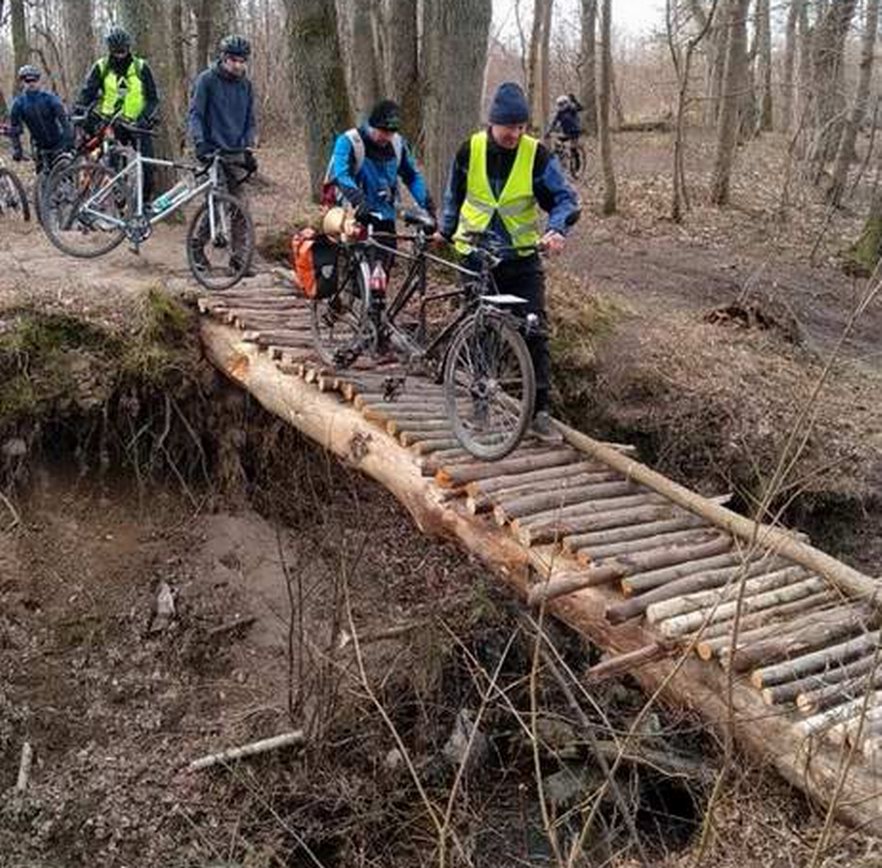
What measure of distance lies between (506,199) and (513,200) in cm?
4

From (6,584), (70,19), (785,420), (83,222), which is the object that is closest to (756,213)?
(785,420)

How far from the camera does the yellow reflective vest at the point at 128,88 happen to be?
9.52m

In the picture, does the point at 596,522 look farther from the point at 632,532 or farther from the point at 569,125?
the point at 569,125

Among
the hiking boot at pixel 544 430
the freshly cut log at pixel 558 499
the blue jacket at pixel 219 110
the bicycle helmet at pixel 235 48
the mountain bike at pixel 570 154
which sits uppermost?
the bicycle helmet at pixel 235 48

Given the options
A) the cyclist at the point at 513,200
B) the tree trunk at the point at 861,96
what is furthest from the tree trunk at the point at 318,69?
the tree trunk at the point at 861,96

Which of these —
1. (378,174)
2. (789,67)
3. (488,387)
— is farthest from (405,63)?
(789,67)

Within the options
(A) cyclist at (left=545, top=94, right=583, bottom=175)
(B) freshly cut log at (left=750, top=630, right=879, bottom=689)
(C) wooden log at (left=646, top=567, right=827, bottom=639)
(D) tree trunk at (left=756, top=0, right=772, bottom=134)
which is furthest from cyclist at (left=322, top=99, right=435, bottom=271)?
(D) tree trunk at (left=756, top=0, right=772, bottom=134)

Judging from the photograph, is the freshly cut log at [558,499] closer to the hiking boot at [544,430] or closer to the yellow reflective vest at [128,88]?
the hiking boot at [544,430]

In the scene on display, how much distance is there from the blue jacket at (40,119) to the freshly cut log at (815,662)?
8.78m

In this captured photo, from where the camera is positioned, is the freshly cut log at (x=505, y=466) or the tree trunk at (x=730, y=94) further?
the tree trunk at (x=730, y=94)

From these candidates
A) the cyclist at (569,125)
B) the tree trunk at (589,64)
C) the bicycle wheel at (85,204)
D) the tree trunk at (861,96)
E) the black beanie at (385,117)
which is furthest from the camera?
the tree trunk at (589,64)

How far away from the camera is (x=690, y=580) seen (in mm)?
5297

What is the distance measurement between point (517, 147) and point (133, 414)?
3.70 m

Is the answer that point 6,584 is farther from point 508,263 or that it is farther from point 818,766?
point 818,766
